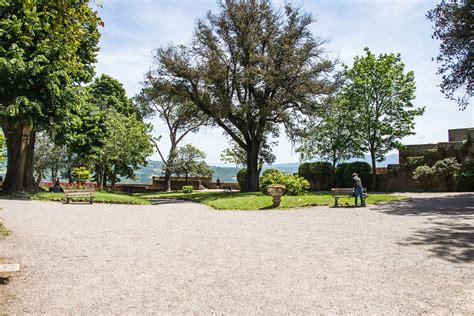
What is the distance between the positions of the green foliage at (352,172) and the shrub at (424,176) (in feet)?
15.4

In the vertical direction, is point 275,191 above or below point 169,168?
below

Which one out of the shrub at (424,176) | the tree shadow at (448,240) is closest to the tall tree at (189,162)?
the shrub at (424,176)

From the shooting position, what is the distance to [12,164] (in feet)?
76.0

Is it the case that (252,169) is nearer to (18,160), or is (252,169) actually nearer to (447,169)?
(447,169)

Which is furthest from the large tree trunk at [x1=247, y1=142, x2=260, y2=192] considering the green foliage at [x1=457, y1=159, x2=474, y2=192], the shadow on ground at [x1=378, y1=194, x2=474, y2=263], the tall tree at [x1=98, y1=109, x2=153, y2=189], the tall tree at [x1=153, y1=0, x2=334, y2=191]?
the shadow on ground at [x1=378, y1=194, x2=474, y2=263]

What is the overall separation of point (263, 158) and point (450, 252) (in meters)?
25.9

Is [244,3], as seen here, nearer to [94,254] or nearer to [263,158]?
[263,158]

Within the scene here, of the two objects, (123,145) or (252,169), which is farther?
(123,145)

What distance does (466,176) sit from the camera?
2236 cm

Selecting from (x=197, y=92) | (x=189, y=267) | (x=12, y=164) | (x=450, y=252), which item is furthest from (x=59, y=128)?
(x=450, y=252)

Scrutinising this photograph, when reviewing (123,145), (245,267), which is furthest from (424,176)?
(123,145)

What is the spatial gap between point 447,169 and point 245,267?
2229cm

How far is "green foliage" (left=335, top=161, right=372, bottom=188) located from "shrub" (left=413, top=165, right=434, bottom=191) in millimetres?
4679

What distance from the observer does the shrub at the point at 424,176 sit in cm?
2456
